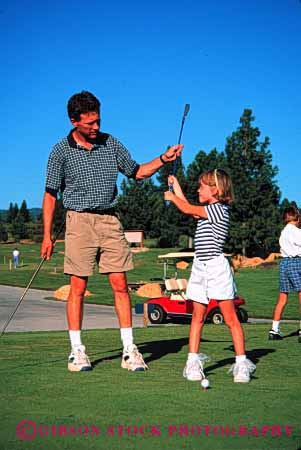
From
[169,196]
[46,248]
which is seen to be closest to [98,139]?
[169,196]

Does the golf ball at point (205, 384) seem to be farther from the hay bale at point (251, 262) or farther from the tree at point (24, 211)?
the tree at point (24, 211)

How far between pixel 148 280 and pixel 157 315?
2586cm

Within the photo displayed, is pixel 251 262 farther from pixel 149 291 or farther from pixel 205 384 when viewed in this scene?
pixel 205 384

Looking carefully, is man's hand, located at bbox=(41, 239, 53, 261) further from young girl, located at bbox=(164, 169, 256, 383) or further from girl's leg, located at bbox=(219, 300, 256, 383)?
girl's leg, located at bbox=(219, 300, 256, 383)

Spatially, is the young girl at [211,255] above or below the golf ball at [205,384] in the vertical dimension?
above

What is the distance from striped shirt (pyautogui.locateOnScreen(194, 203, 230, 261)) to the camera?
5.63 meters

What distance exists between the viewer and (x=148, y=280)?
46.8 metres

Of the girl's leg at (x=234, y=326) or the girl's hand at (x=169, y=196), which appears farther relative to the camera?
the girl's hand at (x=169, y=196)

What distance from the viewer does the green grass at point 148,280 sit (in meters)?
29.3

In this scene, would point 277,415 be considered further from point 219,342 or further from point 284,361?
point 219,342

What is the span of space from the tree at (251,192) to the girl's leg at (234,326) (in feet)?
184

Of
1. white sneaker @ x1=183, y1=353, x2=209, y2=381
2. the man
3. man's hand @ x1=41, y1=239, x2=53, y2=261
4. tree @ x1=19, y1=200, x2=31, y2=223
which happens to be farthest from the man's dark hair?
tree @ x1=19, y1=200, x2=31, y2=223

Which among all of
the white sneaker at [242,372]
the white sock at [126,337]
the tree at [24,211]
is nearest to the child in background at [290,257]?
the white sock at [126,337]

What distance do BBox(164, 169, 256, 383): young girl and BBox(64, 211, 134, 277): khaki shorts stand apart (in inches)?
25.8
